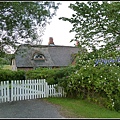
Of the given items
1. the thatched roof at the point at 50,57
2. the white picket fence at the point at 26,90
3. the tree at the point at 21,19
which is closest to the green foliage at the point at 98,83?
the white picket fence at the point at 26,90

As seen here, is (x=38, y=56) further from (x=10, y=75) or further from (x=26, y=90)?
(x=26, y=90)

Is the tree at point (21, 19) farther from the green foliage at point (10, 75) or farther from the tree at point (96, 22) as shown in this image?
the green foliage at point (10, 75)

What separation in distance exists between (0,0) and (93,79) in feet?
15.6

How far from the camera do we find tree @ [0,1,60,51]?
4676 millimetres

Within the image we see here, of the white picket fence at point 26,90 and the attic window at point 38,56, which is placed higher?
the attic window at point 38,56

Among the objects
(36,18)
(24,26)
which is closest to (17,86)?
(24,26)

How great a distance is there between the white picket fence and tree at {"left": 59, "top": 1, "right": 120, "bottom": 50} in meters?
2.73

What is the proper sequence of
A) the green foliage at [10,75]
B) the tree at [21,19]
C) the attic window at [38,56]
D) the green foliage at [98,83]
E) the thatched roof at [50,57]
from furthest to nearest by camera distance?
1. the attic window at [38,56]
2. the thatched roof at [50,57]
3. the green foliage at [10,75]
4. the green foliage at [98,83]
5. the tree at [21,19]

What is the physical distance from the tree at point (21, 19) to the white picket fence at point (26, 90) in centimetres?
191

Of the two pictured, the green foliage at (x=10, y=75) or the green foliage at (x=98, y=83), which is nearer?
the green foliage at (x=98, y=83)

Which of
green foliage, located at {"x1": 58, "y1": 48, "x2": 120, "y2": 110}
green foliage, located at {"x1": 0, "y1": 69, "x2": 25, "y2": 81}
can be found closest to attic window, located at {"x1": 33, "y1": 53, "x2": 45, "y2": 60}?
green foliage, located at {"x1": 0, "y1": 69, "x2": 25, "y2": 81}

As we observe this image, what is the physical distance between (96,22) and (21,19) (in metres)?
3.72

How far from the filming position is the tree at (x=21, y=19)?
468 centimetres

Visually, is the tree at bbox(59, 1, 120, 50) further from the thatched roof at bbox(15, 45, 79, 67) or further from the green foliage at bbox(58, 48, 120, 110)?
the thatched roof at bbox(15, 45, 79, 67)
